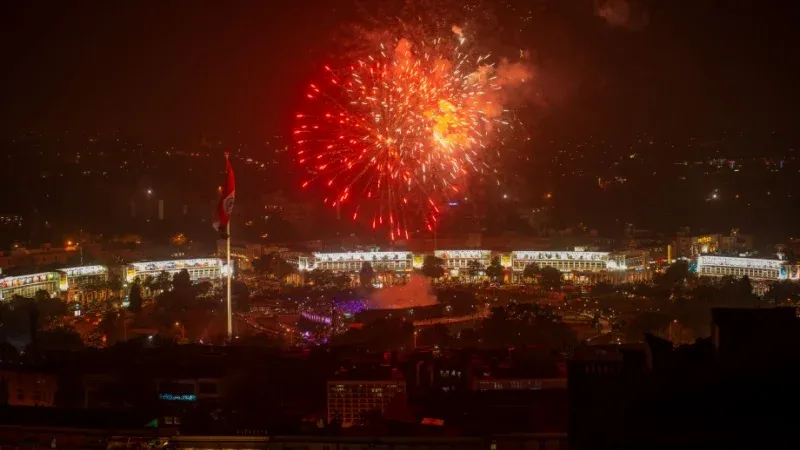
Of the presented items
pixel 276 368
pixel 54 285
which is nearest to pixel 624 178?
pixel 54 285

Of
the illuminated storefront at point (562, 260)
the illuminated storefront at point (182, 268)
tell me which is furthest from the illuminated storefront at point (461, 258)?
the illuminated storefront at point (182, 268)

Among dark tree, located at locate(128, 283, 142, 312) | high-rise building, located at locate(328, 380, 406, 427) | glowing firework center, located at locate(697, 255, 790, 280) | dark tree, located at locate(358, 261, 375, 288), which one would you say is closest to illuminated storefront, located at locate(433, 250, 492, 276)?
dark tree, located at locate(358, 261, 375, 288)

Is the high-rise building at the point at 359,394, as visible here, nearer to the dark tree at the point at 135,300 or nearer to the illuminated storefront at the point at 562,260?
the dark tree at the point at 135,300

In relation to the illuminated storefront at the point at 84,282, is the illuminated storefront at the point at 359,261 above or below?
above

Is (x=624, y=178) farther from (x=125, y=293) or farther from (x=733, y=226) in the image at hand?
(x=125, y=293)

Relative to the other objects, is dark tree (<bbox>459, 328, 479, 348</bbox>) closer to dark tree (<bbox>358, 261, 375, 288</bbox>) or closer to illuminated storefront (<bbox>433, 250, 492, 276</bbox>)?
dark tree (<bbox>358, 261, 375, 288</bbox>)

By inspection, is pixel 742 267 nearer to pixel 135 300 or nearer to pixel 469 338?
pixel 469 338

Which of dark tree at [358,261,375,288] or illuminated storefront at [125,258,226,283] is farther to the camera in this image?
illuminated storefront at [125,258,226,283]
